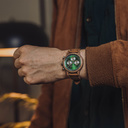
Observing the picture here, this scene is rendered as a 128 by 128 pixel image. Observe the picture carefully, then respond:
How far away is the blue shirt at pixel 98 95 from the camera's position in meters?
0.77

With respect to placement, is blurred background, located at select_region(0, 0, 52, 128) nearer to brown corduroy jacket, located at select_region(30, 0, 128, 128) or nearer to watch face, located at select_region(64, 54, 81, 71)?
brown corduroy jacket, located at select_region(30, 0, 128, 128)

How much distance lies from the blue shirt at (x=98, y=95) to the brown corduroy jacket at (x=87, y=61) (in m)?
0.06

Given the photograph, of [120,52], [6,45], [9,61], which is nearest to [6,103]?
[9,61]

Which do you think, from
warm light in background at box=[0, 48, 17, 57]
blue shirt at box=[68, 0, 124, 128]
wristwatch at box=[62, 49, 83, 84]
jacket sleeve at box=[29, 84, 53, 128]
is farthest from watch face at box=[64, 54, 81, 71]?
warm light in background at box=[0, 48, 17, 57]

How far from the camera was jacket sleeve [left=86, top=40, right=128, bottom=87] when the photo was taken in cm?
54

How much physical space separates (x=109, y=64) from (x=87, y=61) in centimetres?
7

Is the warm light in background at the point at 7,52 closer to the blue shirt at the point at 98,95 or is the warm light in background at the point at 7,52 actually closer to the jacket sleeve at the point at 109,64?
the blue shirt at the point at 98,95

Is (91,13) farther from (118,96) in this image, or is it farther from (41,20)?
(41,20)

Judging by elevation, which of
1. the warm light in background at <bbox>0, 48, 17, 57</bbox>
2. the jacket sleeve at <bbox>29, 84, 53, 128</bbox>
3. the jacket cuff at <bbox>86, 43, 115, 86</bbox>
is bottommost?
the jacket sleeve at <bbox>29, 84, 53, 128</bbox>

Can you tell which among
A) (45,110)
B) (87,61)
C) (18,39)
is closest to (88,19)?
(87,61)

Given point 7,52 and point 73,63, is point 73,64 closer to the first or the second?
point 73,63

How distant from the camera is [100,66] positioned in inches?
22.0

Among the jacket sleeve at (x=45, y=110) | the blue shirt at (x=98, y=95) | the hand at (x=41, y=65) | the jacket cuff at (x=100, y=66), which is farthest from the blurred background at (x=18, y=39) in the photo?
the jacket cuff at (x=100, y=66)

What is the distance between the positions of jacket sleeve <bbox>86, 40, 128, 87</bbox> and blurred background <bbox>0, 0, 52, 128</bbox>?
1.01 metres
